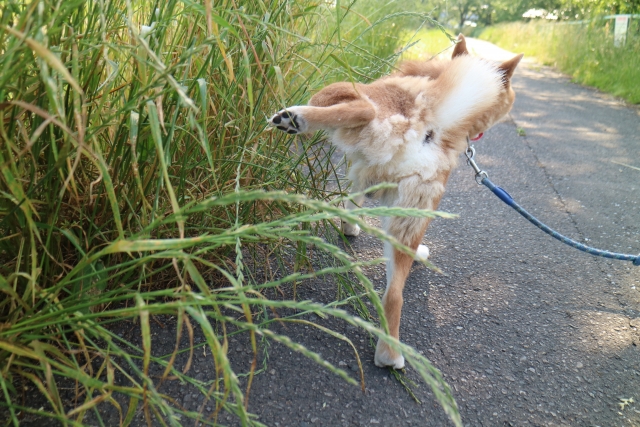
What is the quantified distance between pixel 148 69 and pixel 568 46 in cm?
1065

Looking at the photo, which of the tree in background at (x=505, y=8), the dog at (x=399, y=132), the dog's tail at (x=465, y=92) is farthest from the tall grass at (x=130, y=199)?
the tree in background at (x=505, y=8)

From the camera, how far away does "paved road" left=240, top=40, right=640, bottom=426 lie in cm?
161

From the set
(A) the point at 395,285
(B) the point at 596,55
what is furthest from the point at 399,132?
(B) the point at 596,55

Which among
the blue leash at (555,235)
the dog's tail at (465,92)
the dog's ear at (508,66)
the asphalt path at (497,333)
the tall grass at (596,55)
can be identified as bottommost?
the asphalt path at (497,333)

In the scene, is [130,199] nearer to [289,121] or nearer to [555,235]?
[289,121]

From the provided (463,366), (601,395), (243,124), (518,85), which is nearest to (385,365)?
(463,366)

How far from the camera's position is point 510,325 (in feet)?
6.92

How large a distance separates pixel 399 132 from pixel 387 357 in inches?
33.6

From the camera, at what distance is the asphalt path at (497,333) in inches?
62.6

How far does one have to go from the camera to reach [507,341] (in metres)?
2.00

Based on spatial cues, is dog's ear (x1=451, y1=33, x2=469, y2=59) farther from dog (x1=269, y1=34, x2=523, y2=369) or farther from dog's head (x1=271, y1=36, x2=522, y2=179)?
dog (x1=269, y1=34, x2=523, y2=369)

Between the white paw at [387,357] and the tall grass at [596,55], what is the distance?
263 inches

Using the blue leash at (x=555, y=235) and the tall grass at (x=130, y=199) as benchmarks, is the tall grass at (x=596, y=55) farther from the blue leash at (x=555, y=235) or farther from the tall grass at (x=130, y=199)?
the tall grass at (x=130, y=199)

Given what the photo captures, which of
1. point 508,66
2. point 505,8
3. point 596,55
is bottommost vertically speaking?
point 508,66
